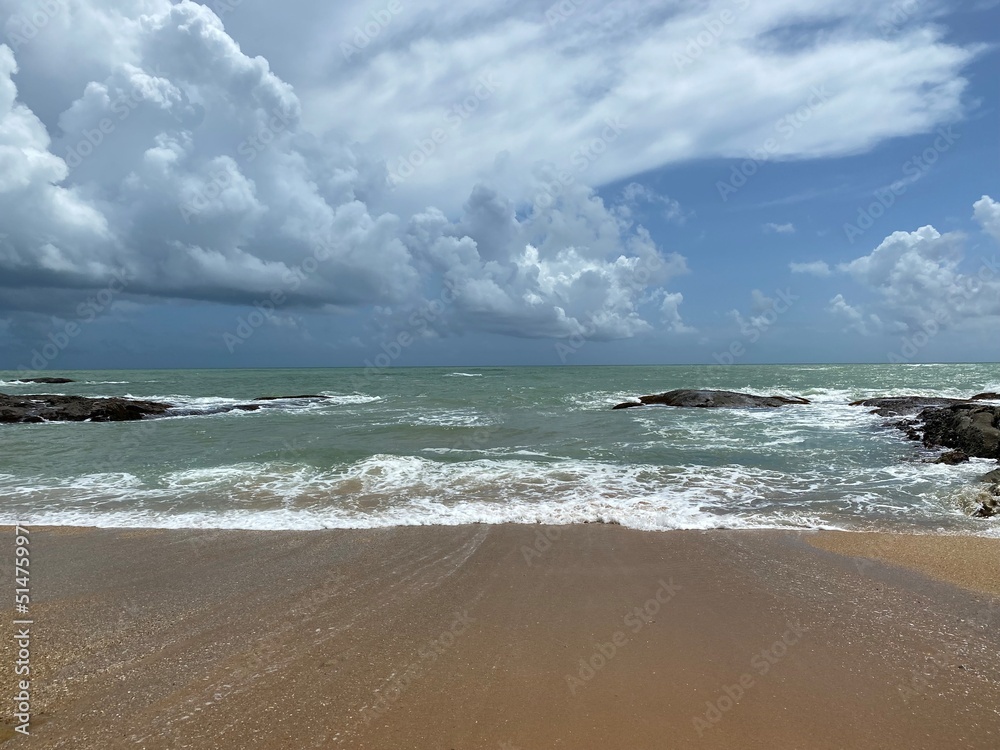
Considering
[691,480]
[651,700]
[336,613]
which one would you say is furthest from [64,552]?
[691,480]

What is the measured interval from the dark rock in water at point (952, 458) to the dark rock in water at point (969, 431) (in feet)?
3.75

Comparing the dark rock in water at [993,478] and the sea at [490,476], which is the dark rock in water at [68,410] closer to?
the sea at [490,476]

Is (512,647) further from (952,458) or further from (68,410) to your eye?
(68,410)

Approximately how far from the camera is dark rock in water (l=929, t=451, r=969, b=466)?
1238cm

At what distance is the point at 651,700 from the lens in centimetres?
362

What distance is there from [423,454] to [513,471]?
357cm

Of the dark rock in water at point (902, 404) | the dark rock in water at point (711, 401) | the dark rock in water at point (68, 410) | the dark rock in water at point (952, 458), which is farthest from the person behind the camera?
the dark rock in water at point (711, 401)

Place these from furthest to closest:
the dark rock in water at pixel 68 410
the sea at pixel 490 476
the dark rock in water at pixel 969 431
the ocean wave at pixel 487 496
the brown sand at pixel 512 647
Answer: the dark rock in water at pixel 68 410 → the dark rock in water at pixel 969 431 → the sea at pixel 490 476 → the ocean wave at pixel 487 496 → the brown sand at pixel 512 647

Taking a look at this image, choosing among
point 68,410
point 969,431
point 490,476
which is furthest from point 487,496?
point 68,410

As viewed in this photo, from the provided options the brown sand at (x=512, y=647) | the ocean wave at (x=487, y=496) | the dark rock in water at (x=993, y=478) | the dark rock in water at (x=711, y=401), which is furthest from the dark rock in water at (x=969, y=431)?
the dark rock in water at (x=711, y=401)

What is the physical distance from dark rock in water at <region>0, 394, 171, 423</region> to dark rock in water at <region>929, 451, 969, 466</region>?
32201 mm

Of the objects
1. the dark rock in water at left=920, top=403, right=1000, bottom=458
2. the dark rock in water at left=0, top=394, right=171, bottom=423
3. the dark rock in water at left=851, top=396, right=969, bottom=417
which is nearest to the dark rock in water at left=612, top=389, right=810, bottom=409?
the dark rock in water at left=851, top=396, right=969, bottom=417

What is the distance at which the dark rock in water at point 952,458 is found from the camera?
40.6 feet

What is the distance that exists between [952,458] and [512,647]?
1376 cm
